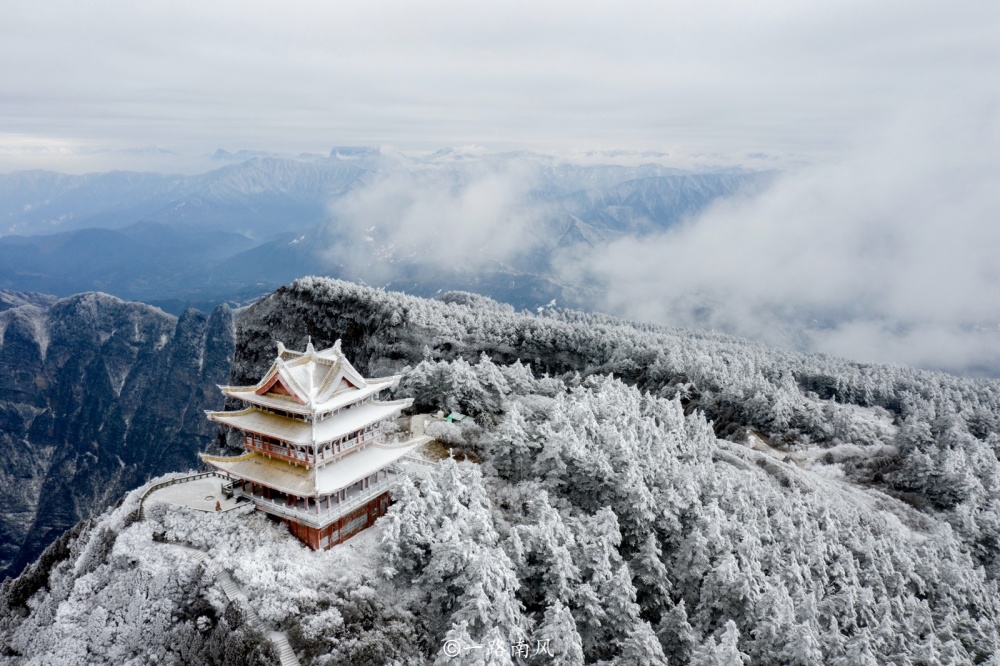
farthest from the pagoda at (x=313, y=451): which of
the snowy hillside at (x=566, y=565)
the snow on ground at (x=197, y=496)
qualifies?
the snowy hillside at (x=566, y=565)

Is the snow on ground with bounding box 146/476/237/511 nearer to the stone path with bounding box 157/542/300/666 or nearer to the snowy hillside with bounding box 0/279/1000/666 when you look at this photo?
the snowy hillside with bounding box 0/279/1000/666

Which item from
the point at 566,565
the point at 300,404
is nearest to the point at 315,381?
the point at 300,404

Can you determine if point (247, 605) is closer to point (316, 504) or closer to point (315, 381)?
point (316, 504)

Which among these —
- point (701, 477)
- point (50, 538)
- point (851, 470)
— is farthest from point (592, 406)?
point (50, 538)

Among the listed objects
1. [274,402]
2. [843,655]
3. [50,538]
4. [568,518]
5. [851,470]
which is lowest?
[50,538]

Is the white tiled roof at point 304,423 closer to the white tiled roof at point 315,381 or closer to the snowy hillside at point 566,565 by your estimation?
the white tiled roof at point 315,381

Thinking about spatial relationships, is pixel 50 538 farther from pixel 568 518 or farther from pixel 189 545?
pixel 568 518
